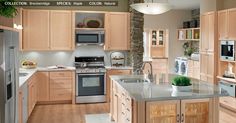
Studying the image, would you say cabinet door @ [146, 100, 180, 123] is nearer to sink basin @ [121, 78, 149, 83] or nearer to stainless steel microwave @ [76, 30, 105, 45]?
sink basin @ [121, 78, 149, 83]

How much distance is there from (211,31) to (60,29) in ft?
12.7

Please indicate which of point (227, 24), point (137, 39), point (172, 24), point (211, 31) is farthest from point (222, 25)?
point (172, 24)

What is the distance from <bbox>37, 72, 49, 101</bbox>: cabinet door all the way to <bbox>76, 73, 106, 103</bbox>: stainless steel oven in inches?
29.9

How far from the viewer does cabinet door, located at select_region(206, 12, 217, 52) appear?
6.78 meters

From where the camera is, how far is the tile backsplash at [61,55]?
720 cm

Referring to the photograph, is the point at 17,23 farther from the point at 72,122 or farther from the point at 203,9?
the point at 203,9

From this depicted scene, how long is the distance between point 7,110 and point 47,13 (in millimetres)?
4311

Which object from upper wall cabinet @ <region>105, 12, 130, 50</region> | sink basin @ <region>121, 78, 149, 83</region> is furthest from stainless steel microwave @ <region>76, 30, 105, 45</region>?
sink basin @ <region>121, 78, 149, 83</region>

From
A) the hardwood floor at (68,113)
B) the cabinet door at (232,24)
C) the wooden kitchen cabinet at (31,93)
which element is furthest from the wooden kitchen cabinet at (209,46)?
the wooden kitchen cabinet at (31,93)

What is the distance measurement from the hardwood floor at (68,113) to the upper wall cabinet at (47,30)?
1.54 meters

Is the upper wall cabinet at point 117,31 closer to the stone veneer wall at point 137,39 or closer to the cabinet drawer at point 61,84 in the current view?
the stone veneer wall at point 137,39

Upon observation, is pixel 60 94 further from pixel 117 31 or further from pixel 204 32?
pixel 204 32

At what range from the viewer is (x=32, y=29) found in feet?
22.6

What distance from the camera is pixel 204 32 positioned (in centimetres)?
731
